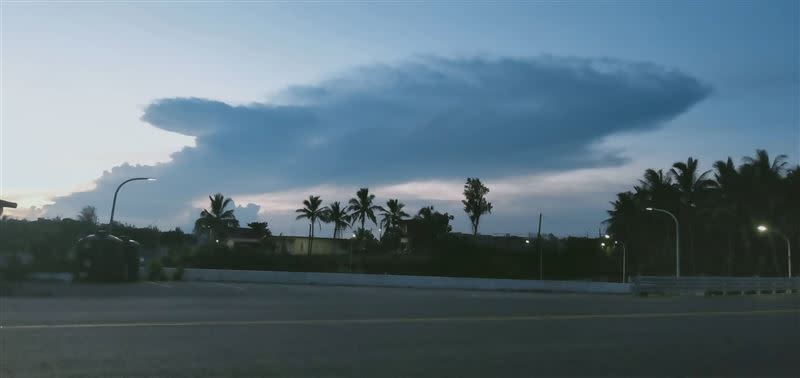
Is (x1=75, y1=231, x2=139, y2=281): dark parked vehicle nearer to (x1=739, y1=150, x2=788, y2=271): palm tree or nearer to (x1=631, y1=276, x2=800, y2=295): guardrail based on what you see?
(x1=631, y1=276, x2=800, y2=295): guardrail

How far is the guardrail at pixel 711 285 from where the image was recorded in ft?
111

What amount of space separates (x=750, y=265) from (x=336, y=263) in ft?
119

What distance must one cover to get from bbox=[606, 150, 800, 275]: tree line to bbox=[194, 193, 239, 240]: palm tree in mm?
46012

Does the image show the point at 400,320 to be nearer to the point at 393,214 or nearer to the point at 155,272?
the point at 155,272

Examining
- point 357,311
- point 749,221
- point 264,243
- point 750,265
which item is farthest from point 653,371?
point 264,243

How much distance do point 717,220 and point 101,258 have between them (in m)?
48.6

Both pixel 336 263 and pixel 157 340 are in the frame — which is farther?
pixel 336 263

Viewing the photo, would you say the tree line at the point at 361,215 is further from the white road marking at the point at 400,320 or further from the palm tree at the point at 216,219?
the white road marking at the point at 400,320

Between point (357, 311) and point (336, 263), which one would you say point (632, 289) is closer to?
point (357, 311)

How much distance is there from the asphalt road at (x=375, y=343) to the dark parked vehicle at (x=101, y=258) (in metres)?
14.5

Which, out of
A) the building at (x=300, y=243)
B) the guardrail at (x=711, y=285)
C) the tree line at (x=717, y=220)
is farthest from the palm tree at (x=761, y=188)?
the building at (x=300, y=243)

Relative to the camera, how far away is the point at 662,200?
66.6 m

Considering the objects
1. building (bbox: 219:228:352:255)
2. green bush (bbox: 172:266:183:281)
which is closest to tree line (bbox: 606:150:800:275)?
building (bbox: 219:228:352:255)

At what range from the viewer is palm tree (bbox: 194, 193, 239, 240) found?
9038 cm
